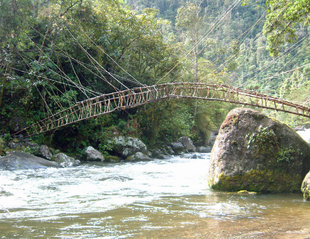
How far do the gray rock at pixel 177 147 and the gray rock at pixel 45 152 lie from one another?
798 centimetres

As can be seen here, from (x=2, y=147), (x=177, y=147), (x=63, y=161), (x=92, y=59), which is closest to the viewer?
(x=2, y=147)

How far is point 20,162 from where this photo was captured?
917 cm

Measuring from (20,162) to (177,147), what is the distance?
10.3 metres

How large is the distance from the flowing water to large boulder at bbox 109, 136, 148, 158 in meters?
6.26

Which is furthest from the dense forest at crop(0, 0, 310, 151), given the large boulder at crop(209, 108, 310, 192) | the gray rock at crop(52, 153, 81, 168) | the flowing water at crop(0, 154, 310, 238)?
the flowing water at crop(0, 154, 310, 238)

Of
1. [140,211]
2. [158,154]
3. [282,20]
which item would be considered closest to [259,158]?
[140,211]

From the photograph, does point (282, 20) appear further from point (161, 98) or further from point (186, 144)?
point (186, 144)

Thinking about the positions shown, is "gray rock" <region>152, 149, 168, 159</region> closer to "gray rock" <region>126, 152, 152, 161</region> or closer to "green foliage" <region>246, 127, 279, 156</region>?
"gray rock" <region>126, 152, 152, 161</region>

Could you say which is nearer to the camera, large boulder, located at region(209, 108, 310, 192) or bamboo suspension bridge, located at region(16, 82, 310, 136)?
large boulder, located at region(209, 108, 310, 192)

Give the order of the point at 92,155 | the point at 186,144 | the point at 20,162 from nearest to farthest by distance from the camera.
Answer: the point at 20,162 < the point at 92,155 < the point at 186,144

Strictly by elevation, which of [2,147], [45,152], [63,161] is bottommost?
[63,161]

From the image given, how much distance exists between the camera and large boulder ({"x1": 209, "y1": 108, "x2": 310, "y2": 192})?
6.11 metres

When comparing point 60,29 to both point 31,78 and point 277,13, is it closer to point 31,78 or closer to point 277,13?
point 31,78

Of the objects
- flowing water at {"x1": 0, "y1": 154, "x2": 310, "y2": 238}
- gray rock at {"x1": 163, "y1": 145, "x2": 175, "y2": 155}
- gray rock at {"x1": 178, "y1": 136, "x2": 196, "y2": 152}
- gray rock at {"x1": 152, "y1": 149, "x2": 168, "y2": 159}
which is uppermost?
gray rock at {"x1": 178, "y1": 136, "x2": 196, "y2": 152}
